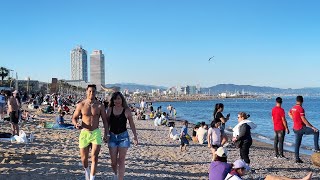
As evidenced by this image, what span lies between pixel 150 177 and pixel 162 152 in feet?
13.2

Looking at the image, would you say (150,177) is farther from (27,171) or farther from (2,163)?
(2,163)

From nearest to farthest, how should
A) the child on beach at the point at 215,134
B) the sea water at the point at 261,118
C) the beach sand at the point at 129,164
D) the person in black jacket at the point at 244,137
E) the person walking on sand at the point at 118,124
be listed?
the person walking on sand at the point at 118,124, the beach sand at the point at 129,164, the person in black jacket at the point at 244,137, the child on beach at the point at 215,134, the sea water at the point at 261,118

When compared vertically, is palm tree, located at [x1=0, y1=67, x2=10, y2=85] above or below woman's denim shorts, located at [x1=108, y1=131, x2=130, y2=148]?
above

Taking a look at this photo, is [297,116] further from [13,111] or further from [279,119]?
[13,111]

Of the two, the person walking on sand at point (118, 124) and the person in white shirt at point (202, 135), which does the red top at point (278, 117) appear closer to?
the person in white shirt at point (202, 135)

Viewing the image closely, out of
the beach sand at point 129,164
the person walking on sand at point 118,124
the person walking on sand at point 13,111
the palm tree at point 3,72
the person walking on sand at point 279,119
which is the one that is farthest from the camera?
the palm tree at point 3,72

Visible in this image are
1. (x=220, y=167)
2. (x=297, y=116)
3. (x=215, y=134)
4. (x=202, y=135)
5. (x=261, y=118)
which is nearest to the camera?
(x=220, y=167)

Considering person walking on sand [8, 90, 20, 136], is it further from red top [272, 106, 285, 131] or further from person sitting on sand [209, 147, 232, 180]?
person sitting on sand [209, 147, 232, 180]

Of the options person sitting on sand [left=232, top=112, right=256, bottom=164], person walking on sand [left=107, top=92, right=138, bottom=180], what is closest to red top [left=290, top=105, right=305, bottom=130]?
person sitting on sand [left=232, top=112, right=256, bottom=164]

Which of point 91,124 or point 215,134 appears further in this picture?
point 215,134

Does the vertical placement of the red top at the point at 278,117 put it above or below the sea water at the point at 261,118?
above

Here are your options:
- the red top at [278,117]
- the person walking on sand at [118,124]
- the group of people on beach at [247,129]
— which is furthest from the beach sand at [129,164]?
the person walking on sand at [118,124]

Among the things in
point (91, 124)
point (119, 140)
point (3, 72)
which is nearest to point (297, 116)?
point (119, 140)

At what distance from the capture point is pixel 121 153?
20.0 ft
